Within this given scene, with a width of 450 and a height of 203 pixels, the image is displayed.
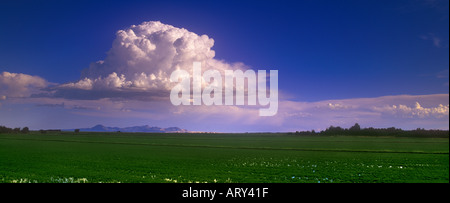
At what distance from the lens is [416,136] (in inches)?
6235
